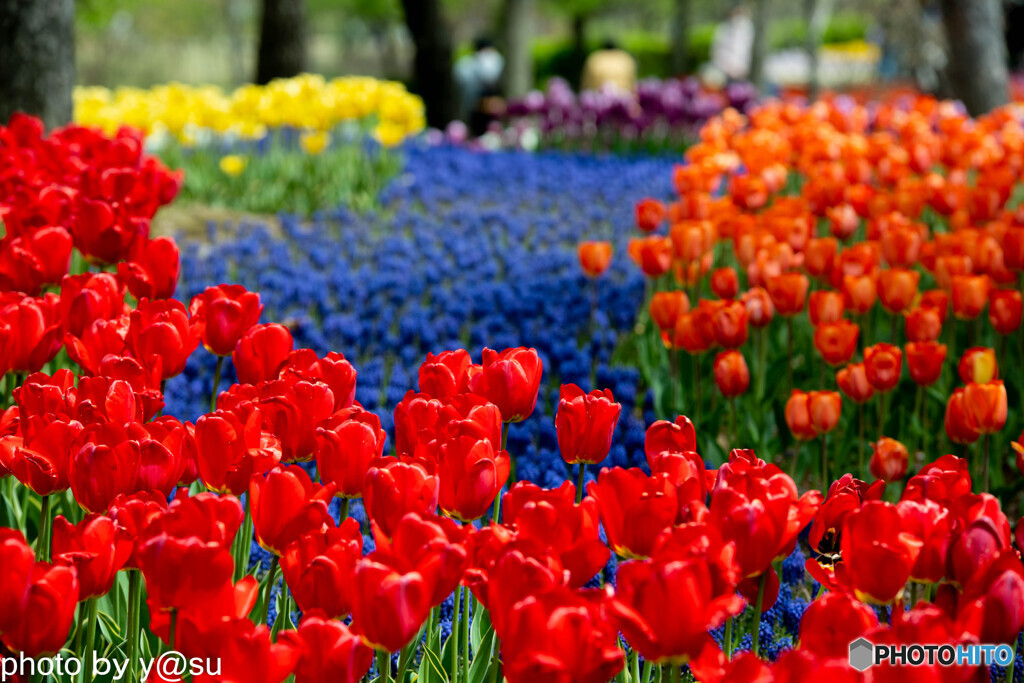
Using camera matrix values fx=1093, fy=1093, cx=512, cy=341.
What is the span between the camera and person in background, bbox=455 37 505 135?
16.9m

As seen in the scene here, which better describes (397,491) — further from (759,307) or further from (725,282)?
(725,282)

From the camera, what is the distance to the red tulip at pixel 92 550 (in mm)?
1320

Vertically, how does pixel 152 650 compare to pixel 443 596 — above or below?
below

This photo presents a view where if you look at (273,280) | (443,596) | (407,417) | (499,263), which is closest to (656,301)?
(407,417)

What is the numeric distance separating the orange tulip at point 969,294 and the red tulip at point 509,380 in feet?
6.26

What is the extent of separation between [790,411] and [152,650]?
4.97ft

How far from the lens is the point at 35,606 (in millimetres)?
1202

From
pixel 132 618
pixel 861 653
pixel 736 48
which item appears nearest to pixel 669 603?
pixel 861 653

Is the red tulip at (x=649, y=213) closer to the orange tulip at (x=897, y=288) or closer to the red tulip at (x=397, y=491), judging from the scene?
the orange tulip at (x=897, y=288)

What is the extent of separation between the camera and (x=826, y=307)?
10.6 feet

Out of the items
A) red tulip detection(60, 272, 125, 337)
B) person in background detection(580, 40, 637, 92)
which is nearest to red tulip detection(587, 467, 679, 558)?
red tulip detection(60, 272, 125, 337)

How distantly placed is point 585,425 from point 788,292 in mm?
1788

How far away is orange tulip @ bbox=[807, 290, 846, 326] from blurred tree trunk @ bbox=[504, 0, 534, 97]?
533 inches

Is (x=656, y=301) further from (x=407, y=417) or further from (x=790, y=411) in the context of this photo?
(x=407, y=417)
